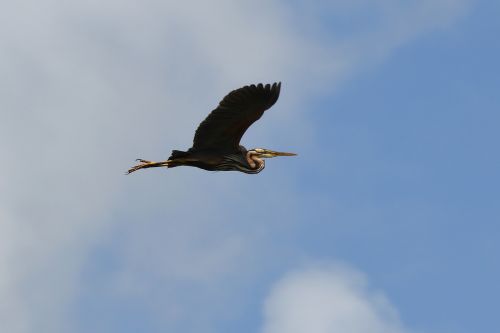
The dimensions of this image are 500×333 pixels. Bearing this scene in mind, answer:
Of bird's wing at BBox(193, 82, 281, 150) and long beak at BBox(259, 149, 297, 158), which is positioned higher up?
long beak at BBox(259, 149, 297, 158)

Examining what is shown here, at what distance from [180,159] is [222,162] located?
788 mm

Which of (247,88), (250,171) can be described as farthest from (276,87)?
(250,171)

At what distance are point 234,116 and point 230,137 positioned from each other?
32.3 inches

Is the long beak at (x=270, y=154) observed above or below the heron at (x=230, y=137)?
above

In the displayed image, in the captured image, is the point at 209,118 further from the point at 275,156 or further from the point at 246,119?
the point at 275,156

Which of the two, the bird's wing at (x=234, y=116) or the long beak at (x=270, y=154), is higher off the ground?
the long beak at (x=270, y=154)

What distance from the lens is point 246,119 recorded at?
1212 inches

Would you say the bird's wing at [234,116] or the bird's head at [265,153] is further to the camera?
the bird's head at [265,153]

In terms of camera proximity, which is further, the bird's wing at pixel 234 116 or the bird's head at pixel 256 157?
the bird's head at pixel 256 157

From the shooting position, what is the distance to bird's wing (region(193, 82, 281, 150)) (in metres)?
30.1

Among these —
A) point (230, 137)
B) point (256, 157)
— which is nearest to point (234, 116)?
point (230, 137)

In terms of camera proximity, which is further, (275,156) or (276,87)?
(275,156)

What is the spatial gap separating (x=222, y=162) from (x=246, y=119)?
1310 millimetres

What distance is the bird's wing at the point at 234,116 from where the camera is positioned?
1184 inches
